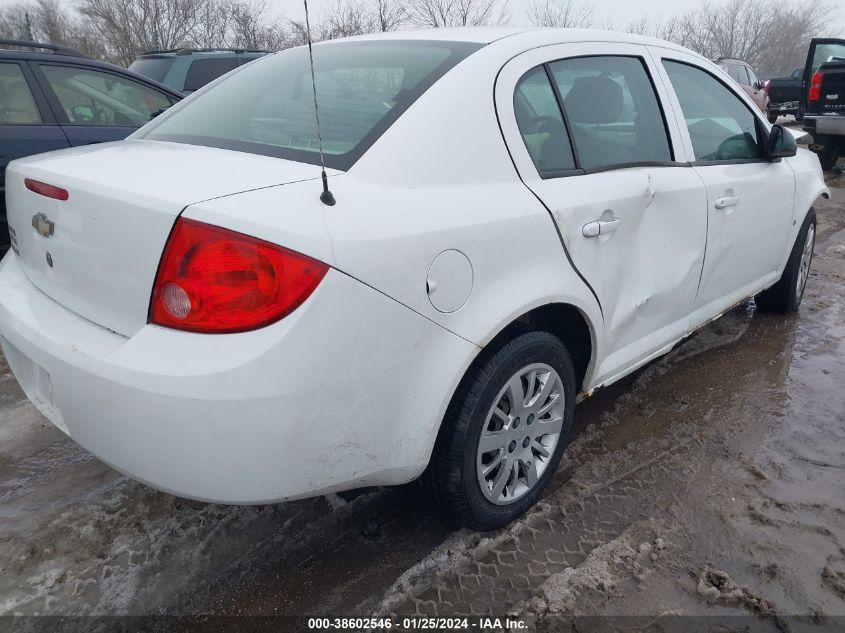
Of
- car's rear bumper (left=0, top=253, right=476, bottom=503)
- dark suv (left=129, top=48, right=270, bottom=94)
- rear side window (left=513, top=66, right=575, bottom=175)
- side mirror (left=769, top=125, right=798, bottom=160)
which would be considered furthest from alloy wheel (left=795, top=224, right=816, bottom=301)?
dark suv (left=129, top=48, right=270, bottom=94)

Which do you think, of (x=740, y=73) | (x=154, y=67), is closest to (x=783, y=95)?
(x=740, y=73)

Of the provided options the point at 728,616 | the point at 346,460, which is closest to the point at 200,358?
the point at 346,460

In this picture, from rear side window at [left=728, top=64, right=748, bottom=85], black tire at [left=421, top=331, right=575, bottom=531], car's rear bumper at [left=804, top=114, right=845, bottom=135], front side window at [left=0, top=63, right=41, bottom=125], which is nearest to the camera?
black tire at [left=421, top=331, right=575, bottom=531]

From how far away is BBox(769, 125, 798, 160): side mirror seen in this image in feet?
10.7

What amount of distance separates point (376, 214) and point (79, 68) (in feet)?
13.6

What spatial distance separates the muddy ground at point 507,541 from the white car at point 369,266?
8.6 inches

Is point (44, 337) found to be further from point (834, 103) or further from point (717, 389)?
point (834, 103)

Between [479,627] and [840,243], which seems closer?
[479,627]

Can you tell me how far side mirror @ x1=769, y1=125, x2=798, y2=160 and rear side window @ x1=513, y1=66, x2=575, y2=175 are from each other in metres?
1.64

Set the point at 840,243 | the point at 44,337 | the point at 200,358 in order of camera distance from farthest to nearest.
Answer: the point at 840,243 < the point at 44,337 < the point at 200,358

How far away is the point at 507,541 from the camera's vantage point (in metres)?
2.17

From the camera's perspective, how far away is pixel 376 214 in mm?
1646

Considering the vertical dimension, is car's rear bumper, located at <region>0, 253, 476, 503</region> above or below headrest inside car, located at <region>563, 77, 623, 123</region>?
below

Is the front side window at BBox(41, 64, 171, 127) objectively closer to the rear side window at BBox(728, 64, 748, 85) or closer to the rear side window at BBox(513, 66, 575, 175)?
the rear side window at BBox(513, 66, 575, 175)
